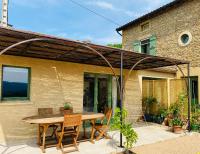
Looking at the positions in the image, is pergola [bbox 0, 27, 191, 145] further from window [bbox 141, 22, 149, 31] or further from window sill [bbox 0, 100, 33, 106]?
window [bbox 141, 22, 149, 31]

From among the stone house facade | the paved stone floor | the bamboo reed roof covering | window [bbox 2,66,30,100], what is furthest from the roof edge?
window [bbox 2,66,30,100]

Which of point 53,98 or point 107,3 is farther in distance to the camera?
point 107,3

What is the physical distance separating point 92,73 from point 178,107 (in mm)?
3904

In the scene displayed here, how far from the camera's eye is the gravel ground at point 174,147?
234 inches

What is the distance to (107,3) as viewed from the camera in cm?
1430

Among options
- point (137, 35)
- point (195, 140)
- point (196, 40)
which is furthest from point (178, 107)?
point (137, 35)

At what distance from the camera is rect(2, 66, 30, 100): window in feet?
22.5

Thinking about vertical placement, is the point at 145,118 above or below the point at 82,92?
below

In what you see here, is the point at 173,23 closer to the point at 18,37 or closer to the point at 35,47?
the point at 35,47

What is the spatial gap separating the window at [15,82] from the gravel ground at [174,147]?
4101 mm

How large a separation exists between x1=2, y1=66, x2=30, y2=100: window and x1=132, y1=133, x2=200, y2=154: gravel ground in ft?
13.5

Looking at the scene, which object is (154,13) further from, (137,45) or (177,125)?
(177,125)

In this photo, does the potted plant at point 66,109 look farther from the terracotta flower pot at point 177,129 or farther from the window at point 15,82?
the terracotta flower pot at point 177,129

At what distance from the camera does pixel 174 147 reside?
640cm
